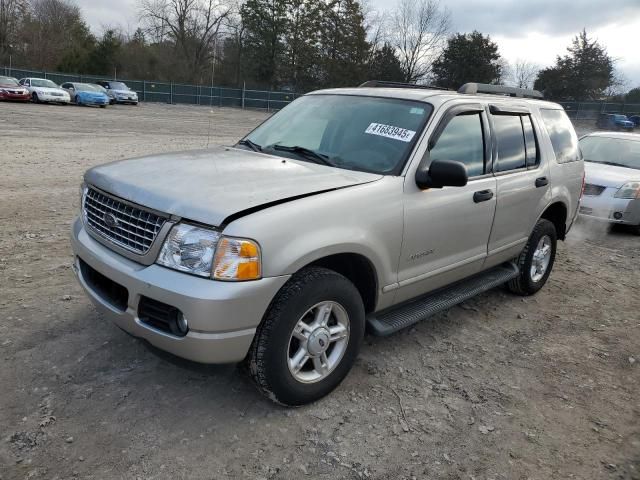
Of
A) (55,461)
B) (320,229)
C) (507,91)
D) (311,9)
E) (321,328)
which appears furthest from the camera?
(311,9)

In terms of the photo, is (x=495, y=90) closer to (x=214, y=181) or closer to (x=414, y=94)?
(x=414, y=94)

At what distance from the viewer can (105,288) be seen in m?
3.07

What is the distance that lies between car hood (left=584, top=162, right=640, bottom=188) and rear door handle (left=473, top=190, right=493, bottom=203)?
17.4ft

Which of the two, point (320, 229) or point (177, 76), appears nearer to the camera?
point (320, 229)

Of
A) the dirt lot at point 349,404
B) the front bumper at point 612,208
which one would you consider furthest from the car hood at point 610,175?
the dirt lot at point 349,404

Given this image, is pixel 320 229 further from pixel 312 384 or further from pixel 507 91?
pixel 507 91

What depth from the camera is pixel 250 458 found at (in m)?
2.73

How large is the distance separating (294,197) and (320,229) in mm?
225

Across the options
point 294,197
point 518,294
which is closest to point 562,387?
point 518,294

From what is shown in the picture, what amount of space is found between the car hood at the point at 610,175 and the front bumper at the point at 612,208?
0.14 meters

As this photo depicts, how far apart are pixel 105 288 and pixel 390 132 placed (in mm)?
2104

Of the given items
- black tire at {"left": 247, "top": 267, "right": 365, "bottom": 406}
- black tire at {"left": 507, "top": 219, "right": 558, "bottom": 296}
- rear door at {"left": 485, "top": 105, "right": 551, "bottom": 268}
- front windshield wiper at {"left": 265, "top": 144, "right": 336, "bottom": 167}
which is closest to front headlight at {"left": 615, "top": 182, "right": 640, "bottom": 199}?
black tire at {"left": 507, "top": 219, "right": 558, "bottom": 296}

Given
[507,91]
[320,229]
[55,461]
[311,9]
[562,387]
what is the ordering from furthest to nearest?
1. [311,9]
2. [507,91]
3. [562,387]
4. [320,229]
5. [55,461]

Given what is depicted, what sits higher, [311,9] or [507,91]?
[311,9]
